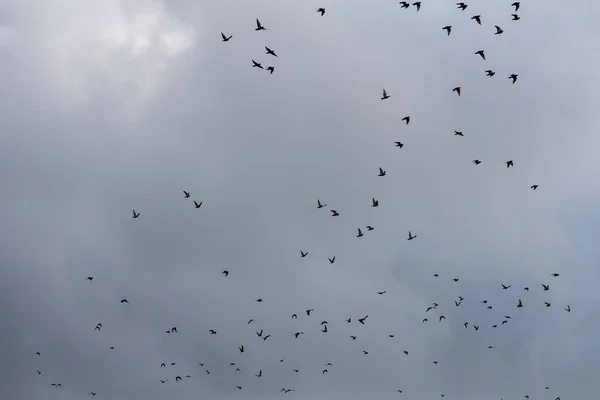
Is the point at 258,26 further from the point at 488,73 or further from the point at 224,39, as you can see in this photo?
the point at 488,73

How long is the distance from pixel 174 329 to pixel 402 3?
79634 mm

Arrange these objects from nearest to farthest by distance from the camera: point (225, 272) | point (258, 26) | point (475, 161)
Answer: point (258, 26) → point (475, 161) → point (225, 272)

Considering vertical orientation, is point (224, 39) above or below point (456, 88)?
below

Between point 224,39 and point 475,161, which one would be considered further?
point 475,161

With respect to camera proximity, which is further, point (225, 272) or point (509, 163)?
point (225, 272)

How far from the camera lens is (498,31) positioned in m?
104

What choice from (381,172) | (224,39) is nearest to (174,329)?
(381,172)

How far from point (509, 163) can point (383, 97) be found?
2473 centimetres

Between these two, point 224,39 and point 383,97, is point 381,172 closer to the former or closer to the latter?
point 383,97

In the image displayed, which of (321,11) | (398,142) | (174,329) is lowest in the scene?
(174,329)

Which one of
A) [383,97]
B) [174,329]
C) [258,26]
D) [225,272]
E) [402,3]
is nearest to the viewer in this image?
[258,26]

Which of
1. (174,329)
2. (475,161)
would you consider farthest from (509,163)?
(174,329)

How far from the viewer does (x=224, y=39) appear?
324ft

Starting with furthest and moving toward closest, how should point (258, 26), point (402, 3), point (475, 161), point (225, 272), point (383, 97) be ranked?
1. point (225, 272)
2. point (475, 161)
3. point (383, 97)
4. point (402, 3)
5. point (258, 26)
